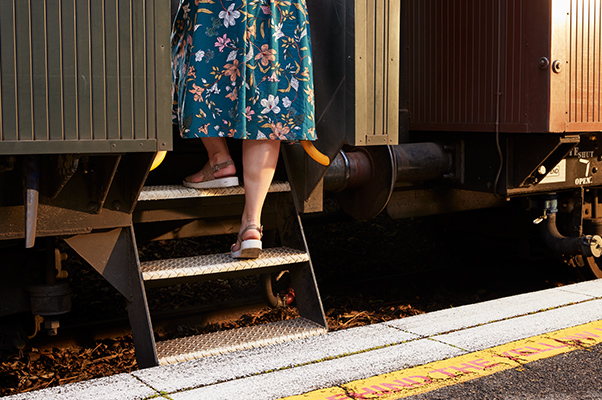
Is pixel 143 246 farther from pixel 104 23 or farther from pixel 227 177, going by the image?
pixel 104 23

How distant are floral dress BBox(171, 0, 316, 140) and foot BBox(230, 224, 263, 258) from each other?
46cm

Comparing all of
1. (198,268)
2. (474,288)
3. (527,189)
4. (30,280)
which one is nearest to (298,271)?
(198,268)

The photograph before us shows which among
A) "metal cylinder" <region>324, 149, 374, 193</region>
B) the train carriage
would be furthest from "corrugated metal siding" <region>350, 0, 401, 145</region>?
"metal cylinder" <region>324, 149, 374, 193</region>

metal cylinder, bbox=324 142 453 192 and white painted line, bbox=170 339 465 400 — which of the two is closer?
white painted line, bbox=170 339 465 400

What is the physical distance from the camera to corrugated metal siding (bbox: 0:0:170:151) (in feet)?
8.59

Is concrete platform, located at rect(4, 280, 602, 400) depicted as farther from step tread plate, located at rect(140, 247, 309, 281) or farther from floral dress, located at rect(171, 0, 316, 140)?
floral dress, located at rect(171, 0, 316, 140)

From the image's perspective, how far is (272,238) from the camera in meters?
4.39

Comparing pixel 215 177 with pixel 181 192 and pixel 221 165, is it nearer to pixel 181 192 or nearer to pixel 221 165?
pixel 221 165

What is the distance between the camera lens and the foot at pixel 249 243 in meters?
3.41

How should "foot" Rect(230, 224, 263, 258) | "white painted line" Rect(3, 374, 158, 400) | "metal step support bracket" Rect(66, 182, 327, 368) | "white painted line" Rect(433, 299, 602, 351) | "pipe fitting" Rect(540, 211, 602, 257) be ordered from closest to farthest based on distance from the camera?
1. "white painted line" Rect(3, 374, 158, 400)
2. "white painted line" Rect(433, 299, 602, 351)
3. "metal step support bracket" Rect(66, 182, 327, 368)
4. "foot" Rect(230, 224, 263, 258)
5. "pipe fitting" Rect(540, 211, 602, 257)

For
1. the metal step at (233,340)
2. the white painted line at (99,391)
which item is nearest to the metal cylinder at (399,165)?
the metal step at (233,340)

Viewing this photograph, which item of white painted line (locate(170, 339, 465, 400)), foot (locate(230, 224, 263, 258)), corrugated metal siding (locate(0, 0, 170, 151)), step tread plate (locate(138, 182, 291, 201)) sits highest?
corrugated metal siding (locate(0, 0, 170, 151))

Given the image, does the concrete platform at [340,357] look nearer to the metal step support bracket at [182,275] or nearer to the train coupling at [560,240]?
the metal step support bracket at [182,275]

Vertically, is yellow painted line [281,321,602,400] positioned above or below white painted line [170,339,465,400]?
below
